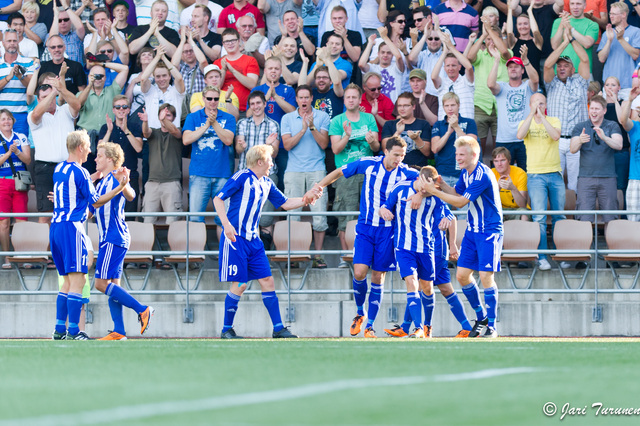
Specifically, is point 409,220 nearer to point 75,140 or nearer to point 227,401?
point 75,140

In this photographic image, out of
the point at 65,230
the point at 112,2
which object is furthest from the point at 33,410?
the point at 112,2

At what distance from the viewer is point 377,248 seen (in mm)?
10914

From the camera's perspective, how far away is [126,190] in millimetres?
10336

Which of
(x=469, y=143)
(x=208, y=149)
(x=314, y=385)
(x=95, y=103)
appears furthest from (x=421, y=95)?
(x=314, y=385)

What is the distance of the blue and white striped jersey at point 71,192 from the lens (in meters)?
9.75

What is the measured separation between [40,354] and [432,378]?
312cm

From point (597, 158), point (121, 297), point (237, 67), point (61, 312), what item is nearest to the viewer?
point (61, 312)

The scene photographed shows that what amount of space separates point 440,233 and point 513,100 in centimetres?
349

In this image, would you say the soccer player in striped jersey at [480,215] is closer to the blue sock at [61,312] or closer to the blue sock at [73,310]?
the blue sock at [73,310]

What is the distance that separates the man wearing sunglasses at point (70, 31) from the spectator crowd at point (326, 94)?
Answer: 0.09 feet

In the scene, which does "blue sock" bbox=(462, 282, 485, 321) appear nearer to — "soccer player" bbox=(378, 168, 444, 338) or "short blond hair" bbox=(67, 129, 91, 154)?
"soccer player" bbox=(378, 168, 444, 338)

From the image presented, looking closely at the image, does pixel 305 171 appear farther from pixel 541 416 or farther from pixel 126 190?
pixel 541 416

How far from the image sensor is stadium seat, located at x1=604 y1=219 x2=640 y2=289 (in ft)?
42.4

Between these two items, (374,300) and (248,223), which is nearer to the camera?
(248,223)
